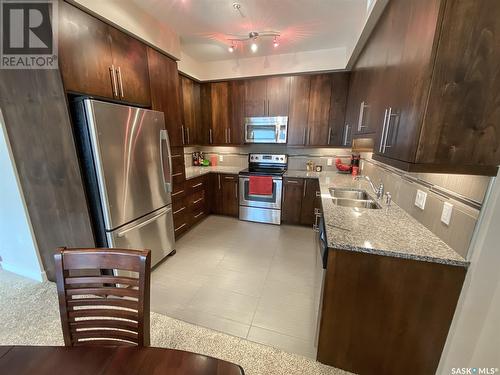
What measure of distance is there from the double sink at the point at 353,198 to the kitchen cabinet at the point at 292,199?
35.8 inches

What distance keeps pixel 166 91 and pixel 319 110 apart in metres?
2.28

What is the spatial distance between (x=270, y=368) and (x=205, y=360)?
3.18 feet

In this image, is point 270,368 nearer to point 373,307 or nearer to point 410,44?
point 373,307

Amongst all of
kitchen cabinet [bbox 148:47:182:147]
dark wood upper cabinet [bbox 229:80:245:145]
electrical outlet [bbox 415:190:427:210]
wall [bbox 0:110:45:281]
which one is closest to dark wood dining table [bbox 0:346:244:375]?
electrical outlet [bbox 415:190:427:210]

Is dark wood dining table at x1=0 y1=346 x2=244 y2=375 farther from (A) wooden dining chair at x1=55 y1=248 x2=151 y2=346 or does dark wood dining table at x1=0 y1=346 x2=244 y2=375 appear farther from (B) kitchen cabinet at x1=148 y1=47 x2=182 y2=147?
(B) kitchen cabinet at x1=148 y1=47 x2=182 y2=147

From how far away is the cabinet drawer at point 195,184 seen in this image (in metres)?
3.15

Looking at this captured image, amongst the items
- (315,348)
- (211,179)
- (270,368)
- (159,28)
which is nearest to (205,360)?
(270,368)

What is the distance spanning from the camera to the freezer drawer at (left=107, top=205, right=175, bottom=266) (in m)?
1.89

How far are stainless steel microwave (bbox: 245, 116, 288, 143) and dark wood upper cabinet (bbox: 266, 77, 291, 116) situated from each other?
0.39 feet

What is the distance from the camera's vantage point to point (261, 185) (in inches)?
135

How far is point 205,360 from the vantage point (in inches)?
25.6

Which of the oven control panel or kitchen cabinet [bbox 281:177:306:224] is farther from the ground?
the oven control panel

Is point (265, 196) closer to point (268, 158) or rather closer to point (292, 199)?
point (292, 199)

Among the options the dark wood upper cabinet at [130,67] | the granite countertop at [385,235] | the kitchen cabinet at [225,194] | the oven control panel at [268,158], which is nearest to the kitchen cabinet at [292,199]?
the oven control panel at [268,158]
